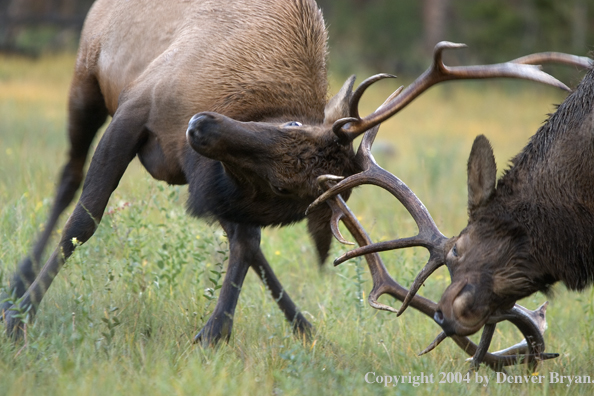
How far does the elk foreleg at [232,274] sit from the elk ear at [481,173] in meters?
1.46

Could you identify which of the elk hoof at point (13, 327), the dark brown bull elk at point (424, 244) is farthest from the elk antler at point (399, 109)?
the elk hoof at point (13, 327)

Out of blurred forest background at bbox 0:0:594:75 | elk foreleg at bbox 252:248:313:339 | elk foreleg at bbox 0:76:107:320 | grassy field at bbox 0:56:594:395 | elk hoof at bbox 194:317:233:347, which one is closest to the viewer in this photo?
grassy field at bbox 0:56:594:395

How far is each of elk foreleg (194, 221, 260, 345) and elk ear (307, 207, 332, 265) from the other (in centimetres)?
44

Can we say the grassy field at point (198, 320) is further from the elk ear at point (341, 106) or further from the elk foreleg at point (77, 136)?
the elk ear at point (341, 106)

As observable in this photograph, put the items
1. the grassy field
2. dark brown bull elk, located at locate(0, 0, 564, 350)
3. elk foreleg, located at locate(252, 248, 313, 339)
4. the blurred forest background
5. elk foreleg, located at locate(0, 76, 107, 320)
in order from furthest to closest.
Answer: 1. the blurred forest background
2. elk foreleg, located at locate(0, 76, 107, 320)
3. elk foreleg, located at locate(252, 248, 313, 339)
4. dark brown bull elk, located at locate(0, 0, 564, 350)
5. the grassy field

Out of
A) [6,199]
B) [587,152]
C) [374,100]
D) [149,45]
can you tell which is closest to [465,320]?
[587,152]

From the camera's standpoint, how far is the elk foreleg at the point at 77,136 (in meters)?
4.91

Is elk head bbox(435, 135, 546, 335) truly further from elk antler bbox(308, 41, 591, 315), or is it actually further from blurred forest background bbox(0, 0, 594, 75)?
blurred forest background bbox(0, 0, 594, 75)

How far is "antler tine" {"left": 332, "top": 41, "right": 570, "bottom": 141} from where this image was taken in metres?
3.31

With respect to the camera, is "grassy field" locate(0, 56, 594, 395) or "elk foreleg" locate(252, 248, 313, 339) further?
"elk foreleg" locate(252, 248, 313, 339)

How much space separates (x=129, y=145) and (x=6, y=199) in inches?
90.7

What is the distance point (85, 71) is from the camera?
193 inches

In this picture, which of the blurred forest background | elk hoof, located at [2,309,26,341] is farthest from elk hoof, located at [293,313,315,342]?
the blurred forest background

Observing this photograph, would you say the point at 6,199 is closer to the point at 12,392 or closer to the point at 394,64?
the point at 12,392
